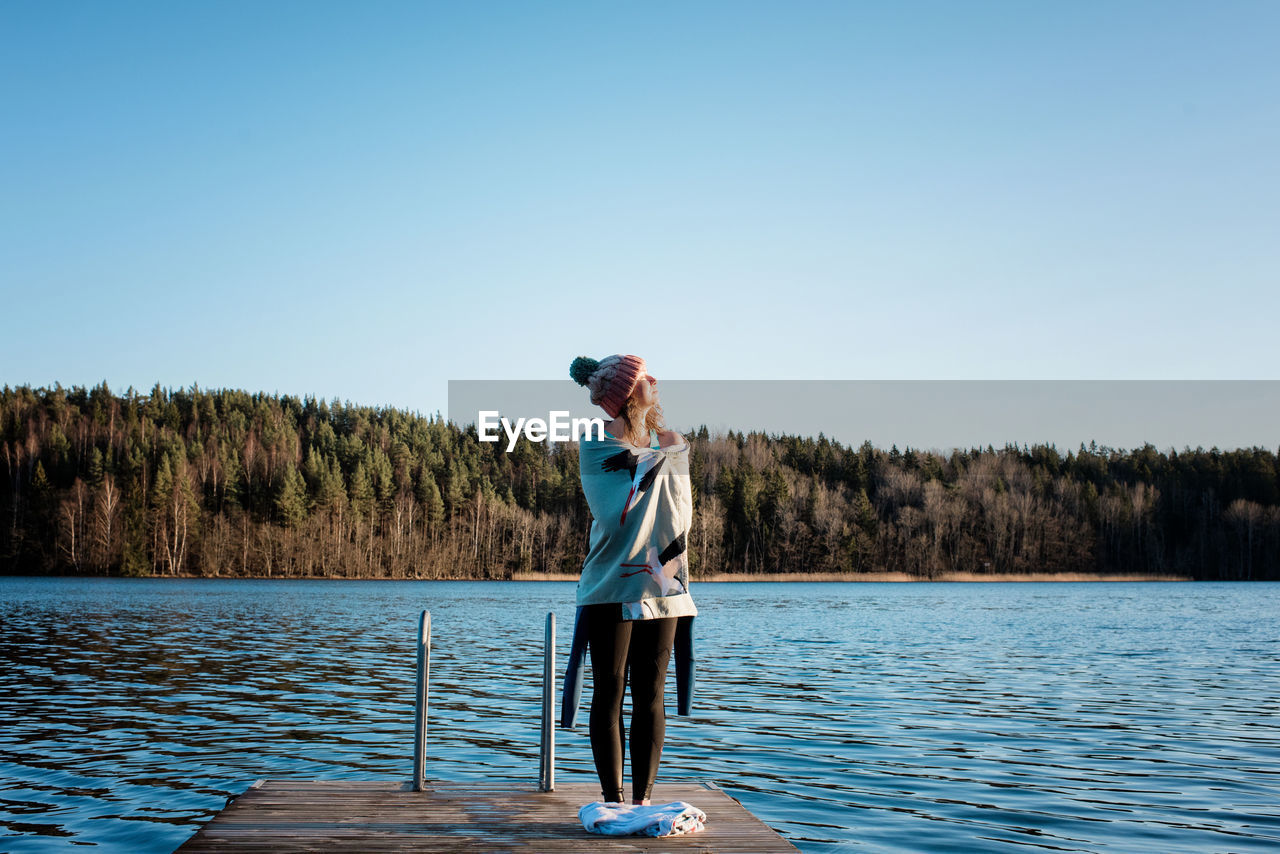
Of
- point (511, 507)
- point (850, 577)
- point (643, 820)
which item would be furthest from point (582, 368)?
point (511, 507)

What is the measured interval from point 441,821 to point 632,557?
1.96 metres

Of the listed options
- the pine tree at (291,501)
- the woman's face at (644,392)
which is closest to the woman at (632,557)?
the woman's face at (644,392)

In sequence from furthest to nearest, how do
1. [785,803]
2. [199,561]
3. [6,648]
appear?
1. [199,561]
2. [6,648]
3. [785,803]

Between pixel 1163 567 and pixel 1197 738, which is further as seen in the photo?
pixel 1163 567

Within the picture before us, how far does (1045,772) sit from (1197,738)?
3.75 meters

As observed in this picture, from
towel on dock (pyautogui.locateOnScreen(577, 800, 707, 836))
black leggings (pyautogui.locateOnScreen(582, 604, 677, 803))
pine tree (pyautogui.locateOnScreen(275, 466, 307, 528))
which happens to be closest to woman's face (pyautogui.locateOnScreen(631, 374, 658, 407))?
black leggings (pyautogui.locateOnScreen(582, 604, 677, 803))

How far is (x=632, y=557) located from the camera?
507 centimetres

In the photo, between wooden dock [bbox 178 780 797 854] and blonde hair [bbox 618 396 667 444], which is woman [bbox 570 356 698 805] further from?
wooden dock [bbox 178 780 797 854]

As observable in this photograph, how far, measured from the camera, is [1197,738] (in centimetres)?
1277

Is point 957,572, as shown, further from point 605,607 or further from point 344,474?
point 605,607

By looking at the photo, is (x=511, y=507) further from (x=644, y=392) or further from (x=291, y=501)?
(x=644, y=392)

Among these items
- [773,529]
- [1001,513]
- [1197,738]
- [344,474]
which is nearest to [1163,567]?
[1001,513]

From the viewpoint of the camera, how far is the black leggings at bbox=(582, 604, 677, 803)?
509cm

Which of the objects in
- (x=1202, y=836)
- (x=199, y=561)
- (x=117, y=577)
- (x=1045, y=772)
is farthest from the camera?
(x=199, y=561)
